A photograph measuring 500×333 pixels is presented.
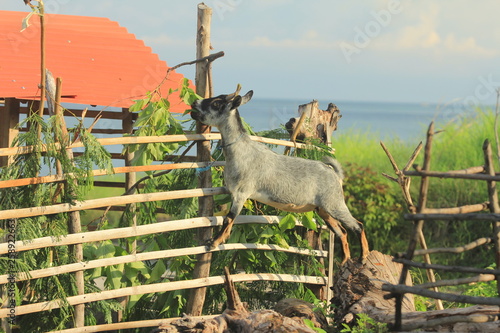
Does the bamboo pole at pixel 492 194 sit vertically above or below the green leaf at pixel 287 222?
above

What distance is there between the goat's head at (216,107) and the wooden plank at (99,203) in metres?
0.66

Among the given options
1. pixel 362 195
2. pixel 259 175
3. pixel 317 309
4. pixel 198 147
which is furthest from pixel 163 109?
pixel 362 195

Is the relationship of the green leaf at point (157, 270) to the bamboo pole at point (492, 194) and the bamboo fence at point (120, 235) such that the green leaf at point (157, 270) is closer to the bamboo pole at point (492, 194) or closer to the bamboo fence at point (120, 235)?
the bamboo fence at point (120, 235)

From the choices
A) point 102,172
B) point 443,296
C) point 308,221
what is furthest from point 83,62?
point 443,296

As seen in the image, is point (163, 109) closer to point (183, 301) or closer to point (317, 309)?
point (183, 301)

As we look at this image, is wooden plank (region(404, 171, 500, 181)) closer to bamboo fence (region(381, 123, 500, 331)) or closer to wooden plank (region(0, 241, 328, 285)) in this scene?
bamboo fence (region(381, 123, 500, 331))

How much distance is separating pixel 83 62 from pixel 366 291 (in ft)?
13.9

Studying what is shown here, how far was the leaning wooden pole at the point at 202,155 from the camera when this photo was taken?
541cm

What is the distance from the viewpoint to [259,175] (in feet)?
17.0

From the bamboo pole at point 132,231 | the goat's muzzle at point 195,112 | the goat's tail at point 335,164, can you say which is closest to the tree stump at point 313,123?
the goat's tail at point 335,164

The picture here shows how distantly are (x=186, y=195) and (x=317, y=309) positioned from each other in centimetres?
142

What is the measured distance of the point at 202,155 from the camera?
5.51 meters

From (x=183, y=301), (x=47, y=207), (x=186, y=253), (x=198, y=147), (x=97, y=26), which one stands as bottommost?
(x=183, y=301)

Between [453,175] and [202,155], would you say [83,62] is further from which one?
[453,175]
